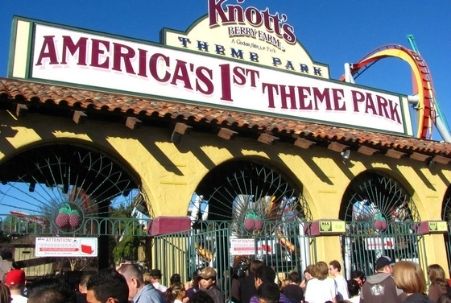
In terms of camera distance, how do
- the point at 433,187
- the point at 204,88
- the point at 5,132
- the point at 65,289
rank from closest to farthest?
the point at 65,289 → the point at 5,132 → the point at 204,88 → the point at 433,187

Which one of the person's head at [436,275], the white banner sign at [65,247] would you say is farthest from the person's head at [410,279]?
the white banner sign at [65,247]

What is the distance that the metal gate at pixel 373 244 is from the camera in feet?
33.2

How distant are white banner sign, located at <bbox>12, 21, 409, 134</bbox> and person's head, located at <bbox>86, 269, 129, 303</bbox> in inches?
256

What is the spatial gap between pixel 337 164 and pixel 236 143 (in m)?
2.52

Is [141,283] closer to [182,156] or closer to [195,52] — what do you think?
[182,156]

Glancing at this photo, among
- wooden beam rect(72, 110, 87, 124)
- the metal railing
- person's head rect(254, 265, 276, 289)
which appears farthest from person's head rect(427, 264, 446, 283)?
wooden beam rect(72, 110, 87, 124)

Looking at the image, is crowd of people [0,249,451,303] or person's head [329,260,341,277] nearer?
crowd of people [0,249,451,303]

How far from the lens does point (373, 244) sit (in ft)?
33.4

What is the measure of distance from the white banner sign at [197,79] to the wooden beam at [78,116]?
1232 millimetres

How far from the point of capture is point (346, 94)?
482 inches

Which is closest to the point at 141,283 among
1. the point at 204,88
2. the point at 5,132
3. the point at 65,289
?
the point at 65,289

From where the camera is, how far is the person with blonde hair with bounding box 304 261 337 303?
6079 mm

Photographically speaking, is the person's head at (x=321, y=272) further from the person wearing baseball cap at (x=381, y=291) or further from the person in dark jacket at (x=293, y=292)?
the person wearing baseball cap at (x=381, y=291)

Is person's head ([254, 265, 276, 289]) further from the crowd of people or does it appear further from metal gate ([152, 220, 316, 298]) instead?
metal gate ([152, 220, 316, 298])
